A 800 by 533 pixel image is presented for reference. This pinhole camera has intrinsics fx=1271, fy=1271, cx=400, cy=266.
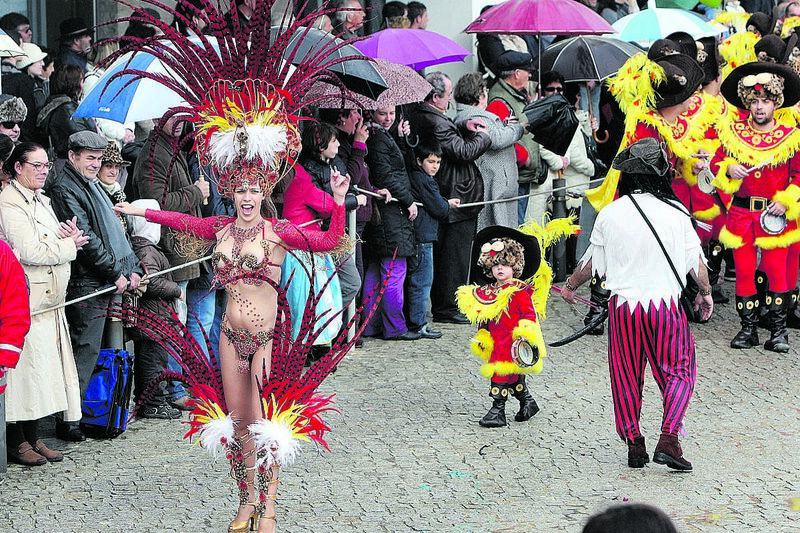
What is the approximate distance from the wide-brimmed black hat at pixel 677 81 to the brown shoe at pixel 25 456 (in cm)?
525

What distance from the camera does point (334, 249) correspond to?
606 centimetres

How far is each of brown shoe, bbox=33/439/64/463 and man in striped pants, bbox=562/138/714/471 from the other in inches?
125

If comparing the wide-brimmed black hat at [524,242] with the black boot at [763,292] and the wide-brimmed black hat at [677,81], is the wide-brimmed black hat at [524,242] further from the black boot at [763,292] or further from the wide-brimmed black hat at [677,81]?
the black boot at [763,292]

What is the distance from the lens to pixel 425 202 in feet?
34.1

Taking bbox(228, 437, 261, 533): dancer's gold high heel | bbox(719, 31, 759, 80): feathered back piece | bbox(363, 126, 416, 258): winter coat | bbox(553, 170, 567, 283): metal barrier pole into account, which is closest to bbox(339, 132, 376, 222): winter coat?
bbox(363, 126, 416, 258): winter coat

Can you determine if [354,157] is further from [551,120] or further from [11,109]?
[11,109]

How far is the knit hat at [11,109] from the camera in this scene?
8.31 metres

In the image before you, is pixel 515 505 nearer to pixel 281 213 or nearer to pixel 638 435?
pixel 638 435

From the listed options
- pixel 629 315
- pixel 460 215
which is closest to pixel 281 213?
pixel 460 215

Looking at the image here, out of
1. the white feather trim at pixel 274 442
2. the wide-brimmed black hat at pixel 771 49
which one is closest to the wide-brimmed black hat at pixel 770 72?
the wide-brimmed black hat at pixel 771 49

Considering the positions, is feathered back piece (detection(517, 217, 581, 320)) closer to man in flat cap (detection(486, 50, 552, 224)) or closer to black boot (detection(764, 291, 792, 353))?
black boot (detection(764, 291, 792, 353))

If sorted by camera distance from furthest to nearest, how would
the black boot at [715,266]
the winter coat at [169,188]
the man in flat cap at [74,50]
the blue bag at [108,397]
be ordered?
the black boot at [715,266]
the man in flat cap at [74,50]
the winter coat at [169,188]
the blue bag at [108,397]

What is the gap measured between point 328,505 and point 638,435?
73.2 inches

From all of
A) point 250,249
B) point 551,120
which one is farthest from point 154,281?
point 551,120
